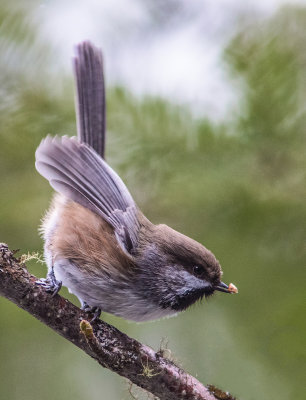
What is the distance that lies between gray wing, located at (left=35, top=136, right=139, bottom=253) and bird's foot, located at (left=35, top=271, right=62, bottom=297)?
1.13 feet

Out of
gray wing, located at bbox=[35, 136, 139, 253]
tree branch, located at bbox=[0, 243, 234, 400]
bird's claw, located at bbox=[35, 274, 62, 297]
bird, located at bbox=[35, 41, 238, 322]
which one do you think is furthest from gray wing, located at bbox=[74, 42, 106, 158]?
tree branch, located at bbox=[0, 243, 234, 400]

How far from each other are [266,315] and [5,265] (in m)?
0.78

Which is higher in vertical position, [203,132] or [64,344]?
[203,132]

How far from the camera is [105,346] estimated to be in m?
1.84

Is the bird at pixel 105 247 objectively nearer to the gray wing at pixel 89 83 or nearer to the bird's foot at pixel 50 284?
the gray wing at pixel 89 83

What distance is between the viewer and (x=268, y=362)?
1.41m

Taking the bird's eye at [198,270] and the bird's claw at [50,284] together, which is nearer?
the bird's claw at [50,284]

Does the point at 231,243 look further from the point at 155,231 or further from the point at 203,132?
the point at 155,231

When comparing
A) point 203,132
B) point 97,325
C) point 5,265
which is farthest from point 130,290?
point 203,132

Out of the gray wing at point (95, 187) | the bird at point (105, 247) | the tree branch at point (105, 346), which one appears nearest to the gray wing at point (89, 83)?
the bird at point (105, 247)

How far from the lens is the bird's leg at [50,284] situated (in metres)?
1.73

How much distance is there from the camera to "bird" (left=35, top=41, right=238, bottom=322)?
219cm

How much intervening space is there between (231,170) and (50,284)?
80 centimetres

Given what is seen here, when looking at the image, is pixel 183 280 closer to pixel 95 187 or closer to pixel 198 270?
pixel 198 270
